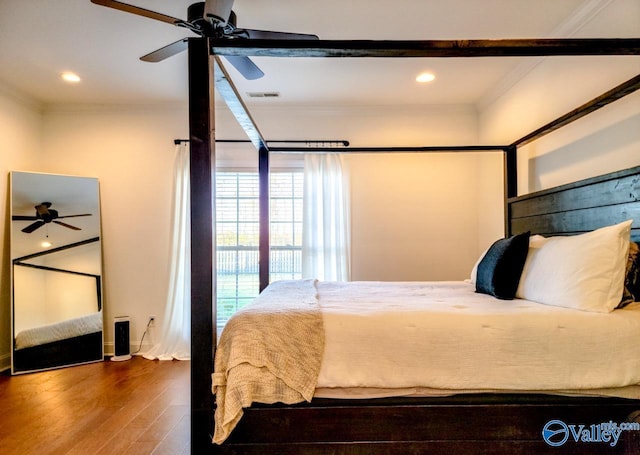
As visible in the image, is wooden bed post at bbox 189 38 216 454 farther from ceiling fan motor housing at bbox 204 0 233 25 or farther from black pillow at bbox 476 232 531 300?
black pillow at bbox 476 232 531 300

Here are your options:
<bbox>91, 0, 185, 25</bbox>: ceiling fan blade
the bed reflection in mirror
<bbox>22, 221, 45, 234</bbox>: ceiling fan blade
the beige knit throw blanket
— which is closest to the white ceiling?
<bbox>91, 0, 185, 25</bbox>: ceiling fan blade

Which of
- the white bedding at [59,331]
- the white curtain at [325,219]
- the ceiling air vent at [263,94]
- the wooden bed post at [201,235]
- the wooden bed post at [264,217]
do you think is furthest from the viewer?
the white curtain at [325,219]

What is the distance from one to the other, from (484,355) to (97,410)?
2.44m

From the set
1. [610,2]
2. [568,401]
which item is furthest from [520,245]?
[610,2]

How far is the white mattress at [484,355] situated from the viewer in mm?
1578

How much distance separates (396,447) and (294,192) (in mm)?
2886

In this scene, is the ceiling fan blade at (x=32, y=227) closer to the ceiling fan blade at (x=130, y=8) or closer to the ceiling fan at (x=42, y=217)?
the ceiling fan at (x=42, y=217)

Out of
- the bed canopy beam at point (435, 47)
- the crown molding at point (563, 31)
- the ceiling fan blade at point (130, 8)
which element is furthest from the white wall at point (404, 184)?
the bed canopy beam at point (435, 47)

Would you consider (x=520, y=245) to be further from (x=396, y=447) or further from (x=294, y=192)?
(x=294, y=192)

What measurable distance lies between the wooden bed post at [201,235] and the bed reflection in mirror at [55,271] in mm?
2788

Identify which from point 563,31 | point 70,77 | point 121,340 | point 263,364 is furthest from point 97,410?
point 563,31

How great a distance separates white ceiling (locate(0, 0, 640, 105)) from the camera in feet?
7.73

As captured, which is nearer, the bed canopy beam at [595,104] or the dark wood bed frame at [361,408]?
the dark wood bed frame at [361,408]

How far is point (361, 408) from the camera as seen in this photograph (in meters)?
1.60
